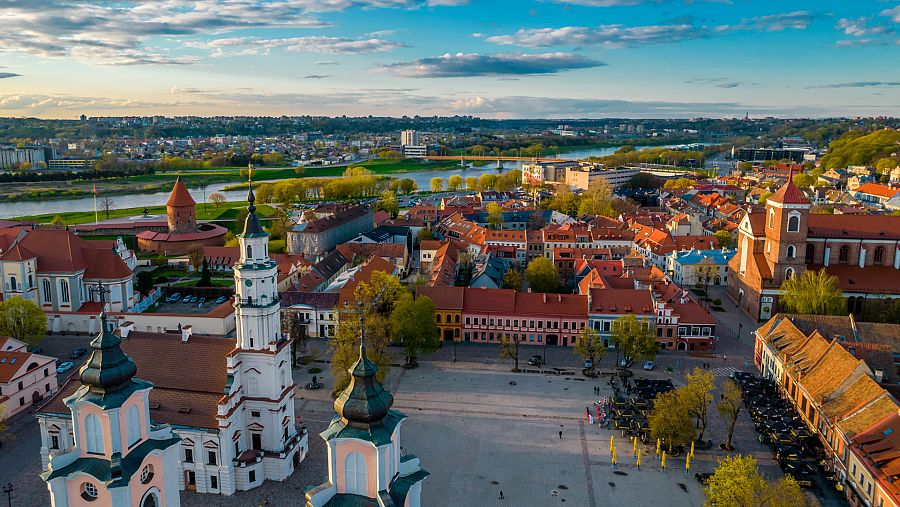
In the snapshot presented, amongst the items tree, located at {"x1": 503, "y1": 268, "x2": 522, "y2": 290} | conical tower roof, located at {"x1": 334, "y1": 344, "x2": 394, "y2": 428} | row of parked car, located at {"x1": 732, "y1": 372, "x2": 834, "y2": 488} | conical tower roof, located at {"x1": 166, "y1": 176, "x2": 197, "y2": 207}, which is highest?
conical tower roof, located at {"x1": 334, "y1": 344, "x2": 394, "y2": 428}

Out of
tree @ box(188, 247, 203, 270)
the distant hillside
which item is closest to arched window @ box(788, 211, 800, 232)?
tree @ box(188, 247, 203, 270)

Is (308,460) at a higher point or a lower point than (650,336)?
lower

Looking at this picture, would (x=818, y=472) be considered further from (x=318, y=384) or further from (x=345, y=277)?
(x=345, y=277)

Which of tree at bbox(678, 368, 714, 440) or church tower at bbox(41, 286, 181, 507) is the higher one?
church tower at bbox(41, 286, 181, 507)

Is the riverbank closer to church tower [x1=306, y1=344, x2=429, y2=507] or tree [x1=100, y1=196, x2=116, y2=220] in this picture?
tree [x1=100, y1=196, x2=116, y2=220]

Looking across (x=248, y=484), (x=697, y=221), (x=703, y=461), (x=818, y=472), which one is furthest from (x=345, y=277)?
(x=697, y=221)

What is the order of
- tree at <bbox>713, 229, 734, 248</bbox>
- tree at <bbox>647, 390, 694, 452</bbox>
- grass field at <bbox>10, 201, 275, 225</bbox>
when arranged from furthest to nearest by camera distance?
grass field at <bbox>10, 201, 275, 225</bbox> → tree at <bbox>713, 229, 734, 248</bbox> → tree at <bbox>647, 390, 694, 452</bbox>
